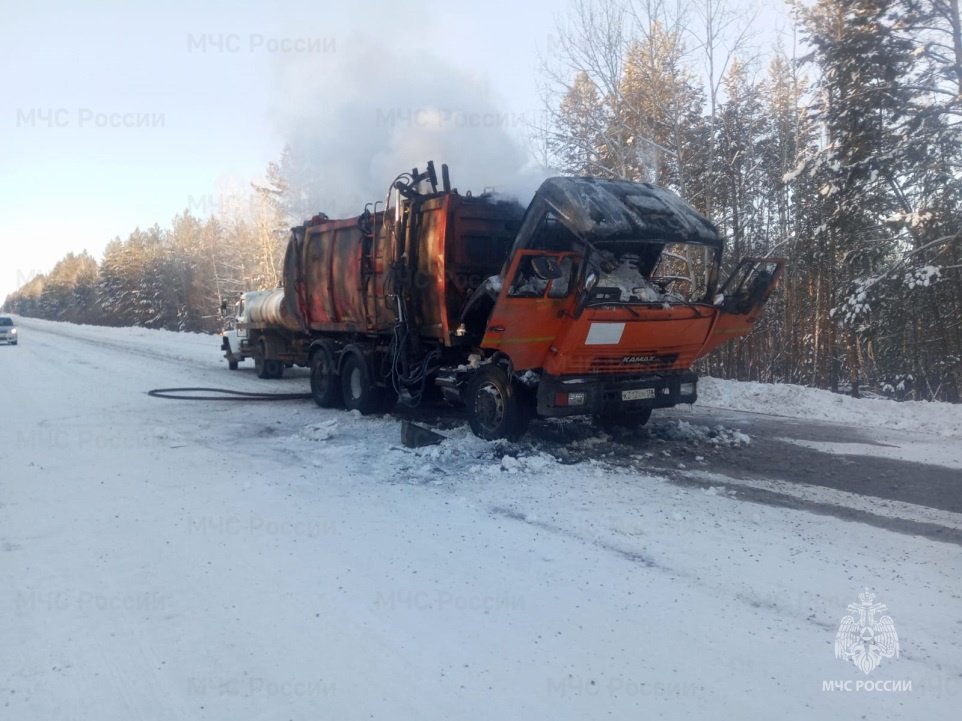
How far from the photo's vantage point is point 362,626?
13.0 feet

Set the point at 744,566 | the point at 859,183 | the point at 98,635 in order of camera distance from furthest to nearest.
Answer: the point at 859,183
the point at 744,566
the point at 98,635

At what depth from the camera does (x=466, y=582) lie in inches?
179

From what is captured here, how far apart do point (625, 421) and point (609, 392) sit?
57.8 inches

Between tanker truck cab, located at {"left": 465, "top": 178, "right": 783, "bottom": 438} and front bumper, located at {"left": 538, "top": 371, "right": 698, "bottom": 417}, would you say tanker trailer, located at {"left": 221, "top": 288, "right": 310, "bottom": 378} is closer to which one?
tanker truck cab, located at {"left": 465, "top": 178, "right": 783, "bottom": 438}

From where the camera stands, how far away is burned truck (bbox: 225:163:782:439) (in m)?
7.48

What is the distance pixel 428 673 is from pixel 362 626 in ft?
2.01

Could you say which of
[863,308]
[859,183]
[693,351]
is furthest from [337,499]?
[859,183]

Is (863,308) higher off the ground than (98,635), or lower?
higher

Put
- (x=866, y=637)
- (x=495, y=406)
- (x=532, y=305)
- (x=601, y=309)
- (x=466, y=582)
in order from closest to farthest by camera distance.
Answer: (x=866, y=637) < (x=466, y=582) < (x=601, y=309) < (x=532, y=305) < (x=495, y=406)

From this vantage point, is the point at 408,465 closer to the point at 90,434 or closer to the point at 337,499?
the point at 337,499

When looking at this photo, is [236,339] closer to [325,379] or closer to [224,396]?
[224,396]

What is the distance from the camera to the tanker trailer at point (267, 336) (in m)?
16.2

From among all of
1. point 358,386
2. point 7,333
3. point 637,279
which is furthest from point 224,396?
point 7,333

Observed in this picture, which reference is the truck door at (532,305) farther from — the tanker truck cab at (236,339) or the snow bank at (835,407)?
the tanker truck cab at (236,339)
